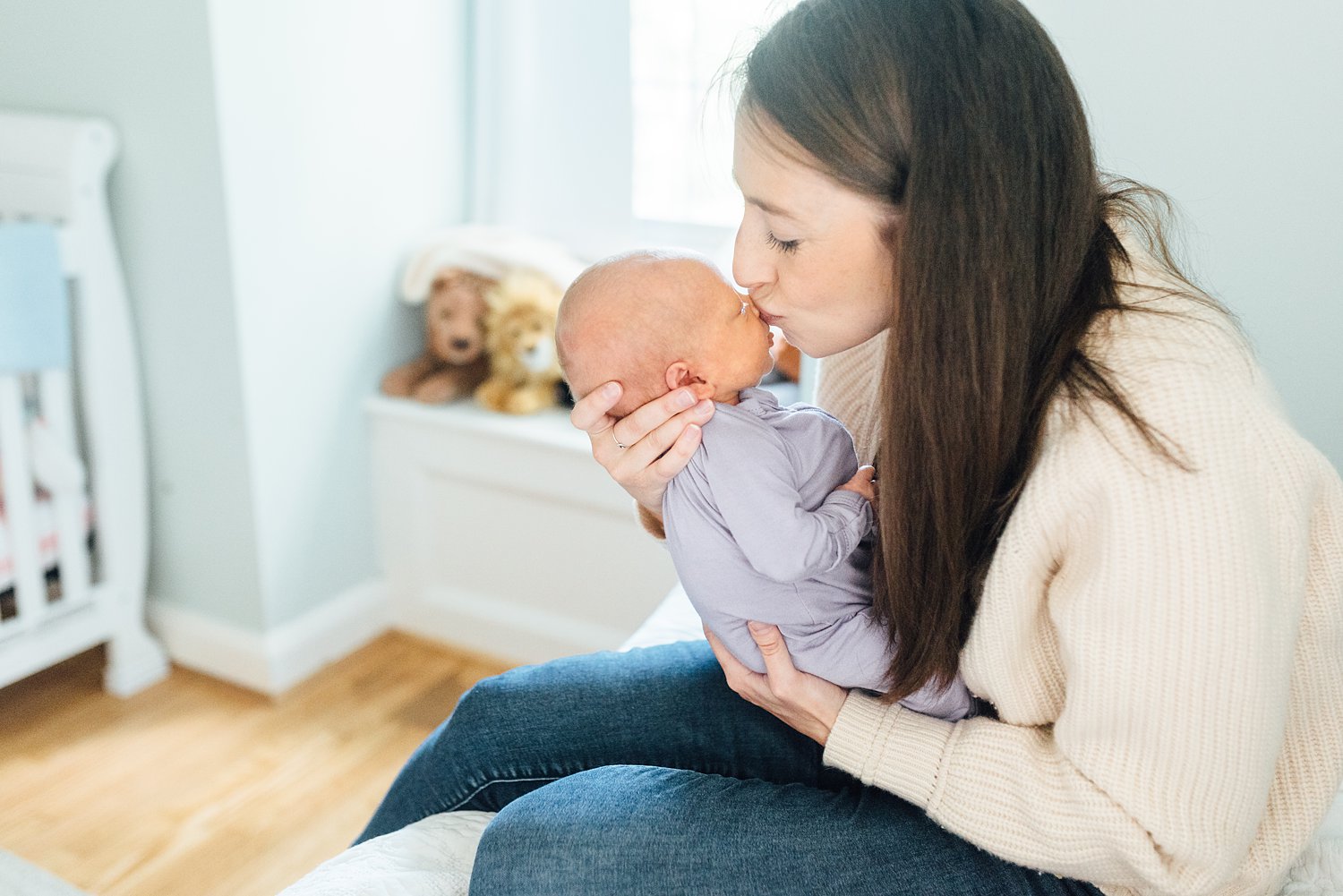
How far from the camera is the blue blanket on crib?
1.72m

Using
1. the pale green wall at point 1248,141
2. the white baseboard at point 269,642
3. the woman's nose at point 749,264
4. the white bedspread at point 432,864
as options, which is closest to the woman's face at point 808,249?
the woman's nose at point 749,264

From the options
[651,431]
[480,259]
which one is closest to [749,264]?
[651,431]

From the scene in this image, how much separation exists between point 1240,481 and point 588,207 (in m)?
1.63

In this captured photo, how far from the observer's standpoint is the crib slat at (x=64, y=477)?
1.85m

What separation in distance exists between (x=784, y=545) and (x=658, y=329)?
9.4 inches

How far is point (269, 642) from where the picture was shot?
206 cm

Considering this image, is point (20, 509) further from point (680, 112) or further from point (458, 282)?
point (680, 112)

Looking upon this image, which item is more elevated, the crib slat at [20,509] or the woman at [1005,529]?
the woman at [1005,529]

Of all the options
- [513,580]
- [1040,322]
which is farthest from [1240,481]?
[513,580]

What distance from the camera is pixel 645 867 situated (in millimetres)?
935

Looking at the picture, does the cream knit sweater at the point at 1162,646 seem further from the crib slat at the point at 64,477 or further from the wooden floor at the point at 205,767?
the crib slat at the point at 64,477

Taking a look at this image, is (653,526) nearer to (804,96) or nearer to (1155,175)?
(804,96)

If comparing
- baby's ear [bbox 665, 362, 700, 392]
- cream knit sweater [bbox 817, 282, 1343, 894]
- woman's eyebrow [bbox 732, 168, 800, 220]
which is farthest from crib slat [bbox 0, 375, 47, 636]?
cream knit sweater [bbox 817, 282, 1343, 894]

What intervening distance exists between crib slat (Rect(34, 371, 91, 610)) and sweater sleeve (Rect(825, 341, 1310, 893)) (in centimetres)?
162
